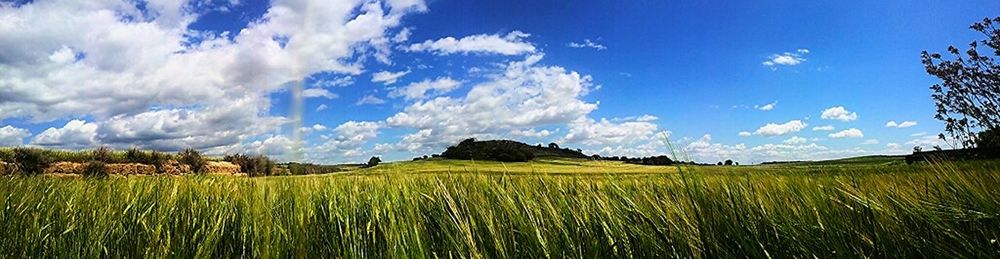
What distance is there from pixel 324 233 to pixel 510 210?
0.76m

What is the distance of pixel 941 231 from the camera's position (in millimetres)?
1722

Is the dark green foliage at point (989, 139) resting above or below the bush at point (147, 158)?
above

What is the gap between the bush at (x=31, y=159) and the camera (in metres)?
13.7

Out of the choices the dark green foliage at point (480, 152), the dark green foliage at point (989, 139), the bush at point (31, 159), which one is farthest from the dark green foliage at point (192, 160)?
the dark green foliage at point (989, 139)

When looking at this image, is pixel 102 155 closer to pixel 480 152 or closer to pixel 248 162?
pixel 248 162

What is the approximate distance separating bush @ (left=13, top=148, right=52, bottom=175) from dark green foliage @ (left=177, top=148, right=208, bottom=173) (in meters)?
3.36

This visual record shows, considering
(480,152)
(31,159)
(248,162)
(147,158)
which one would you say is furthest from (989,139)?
(31,159)

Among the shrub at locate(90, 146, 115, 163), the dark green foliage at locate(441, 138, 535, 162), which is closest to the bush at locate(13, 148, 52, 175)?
the shrub at locate(90, 146, 115, 163)

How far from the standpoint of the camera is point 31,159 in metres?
14.1

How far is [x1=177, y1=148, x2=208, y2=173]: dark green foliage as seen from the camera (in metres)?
17.1

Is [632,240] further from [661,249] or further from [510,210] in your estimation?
Answer: [510,210]

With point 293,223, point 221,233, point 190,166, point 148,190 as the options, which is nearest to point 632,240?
point 293,223

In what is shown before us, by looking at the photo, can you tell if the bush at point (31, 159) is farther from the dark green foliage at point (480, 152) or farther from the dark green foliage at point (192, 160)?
the dark green foliage at point (480, 152)

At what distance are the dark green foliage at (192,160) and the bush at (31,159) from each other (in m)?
3.36
